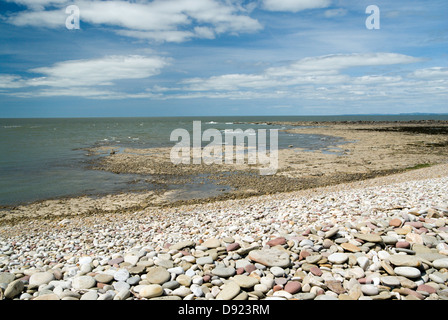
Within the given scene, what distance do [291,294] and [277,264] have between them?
864 millimetres

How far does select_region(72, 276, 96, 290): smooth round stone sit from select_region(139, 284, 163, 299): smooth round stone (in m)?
1.01

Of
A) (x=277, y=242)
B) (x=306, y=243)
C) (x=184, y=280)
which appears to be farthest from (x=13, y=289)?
(x=306, y=243)

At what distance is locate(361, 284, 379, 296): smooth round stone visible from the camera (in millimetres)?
4594

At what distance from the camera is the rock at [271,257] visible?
562 cm

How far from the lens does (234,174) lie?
20047 millimetres

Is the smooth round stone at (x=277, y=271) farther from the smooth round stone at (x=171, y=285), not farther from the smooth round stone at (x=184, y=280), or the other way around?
the smooth round stone at (x=171, y=285)

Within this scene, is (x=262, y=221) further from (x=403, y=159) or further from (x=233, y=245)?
(x=403, y=159)

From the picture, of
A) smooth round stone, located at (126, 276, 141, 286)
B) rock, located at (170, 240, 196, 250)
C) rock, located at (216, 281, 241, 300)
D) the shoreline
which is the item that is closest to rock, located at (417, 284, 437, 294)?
rock, located at (216, 281, 241, 300)

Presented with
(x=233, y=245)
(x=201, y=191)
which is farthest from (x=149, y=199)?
(x=233, y=245)

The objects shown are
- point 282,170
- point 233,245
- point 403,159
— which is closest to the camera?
point 233,245

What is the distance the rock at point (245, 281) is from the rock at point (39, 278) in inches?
138

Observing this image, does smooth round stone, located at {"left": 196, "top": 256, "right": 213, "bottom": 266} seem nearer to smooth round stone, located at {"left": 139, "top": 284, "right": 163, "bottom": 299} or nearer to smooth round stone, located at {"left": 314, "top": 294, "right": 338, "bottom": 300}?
smooth round stone, located at {"left": 139, "top": 284, "right": 163, "bottom": 299}

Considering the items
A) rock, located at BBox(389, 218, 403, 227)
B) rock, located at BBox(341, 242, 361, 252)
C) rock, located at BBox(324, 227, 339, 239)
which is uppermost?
rock, located at BBox(389, 218, 403, 227)

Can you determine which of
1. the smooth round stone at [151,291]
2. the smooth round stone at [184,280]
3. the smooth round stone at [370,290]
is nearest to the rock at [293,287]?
the smooth round stone at [370,290]
